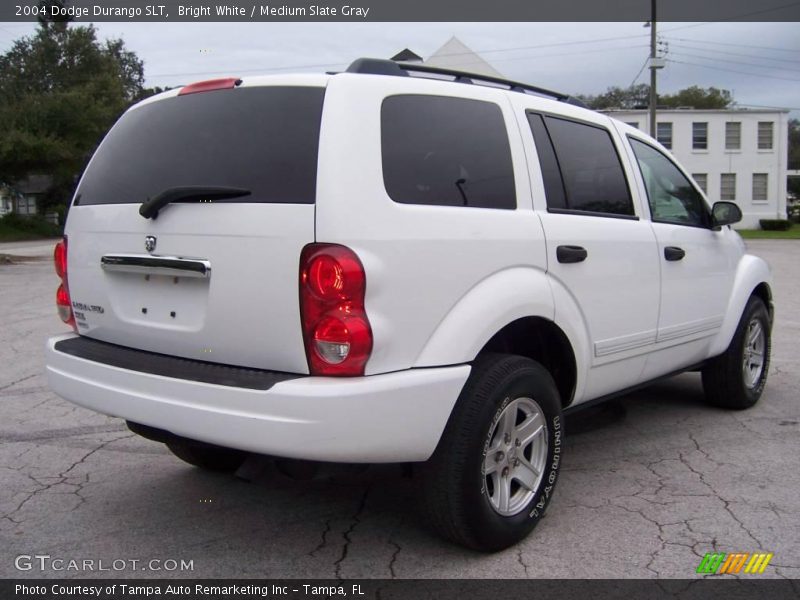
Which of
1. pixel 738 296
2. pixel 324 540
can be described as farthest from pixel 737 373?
pixel 324 540

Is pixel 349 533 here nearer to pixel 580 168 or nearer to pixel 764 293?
pixel 580 168

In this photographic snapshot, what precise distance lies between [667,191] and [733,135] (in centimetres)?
4839

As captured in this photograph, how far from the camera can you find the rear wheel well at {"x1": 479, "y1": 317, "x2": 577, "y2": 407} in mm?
3414

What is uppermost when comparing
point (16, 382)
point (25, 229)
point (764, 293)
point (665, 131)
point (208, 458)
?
point (665, 131)

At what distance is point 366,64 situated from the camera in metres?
3.07

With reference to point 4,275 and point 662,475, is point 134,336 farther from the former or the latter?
point 4,275

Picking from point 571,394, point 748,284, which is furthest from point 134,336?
point 748,284

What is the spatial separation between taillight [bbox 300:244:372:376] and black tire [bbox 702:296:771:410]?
11.3ft

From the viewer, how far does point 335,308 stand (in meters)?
2.69

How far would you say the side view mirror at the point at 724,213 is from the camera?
4.94 m

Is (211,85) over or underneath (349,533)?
over

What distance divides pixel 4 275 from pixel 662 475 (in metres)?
A: 17.3

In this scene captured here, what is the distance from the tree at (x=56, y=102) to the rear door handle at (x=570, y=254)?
24.3 metres

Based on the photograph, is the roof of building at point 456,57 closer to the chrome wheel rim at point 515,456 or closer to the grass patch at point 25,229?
the chrome wheel rim at point 515,456
